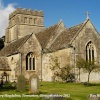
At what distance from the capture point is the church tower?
67.6 metres

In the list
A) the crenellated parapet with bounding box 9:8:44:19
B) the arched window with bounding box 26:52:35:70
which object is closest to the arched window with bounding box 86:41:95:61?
the arched window with bounding box 26:52:35:70

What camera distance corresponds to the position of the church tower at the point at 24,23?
2662 inches

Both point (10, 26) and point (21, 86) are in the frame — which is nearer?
point (21, 86)

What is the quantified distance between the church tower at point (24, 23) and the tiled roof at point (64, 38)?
19545 mm

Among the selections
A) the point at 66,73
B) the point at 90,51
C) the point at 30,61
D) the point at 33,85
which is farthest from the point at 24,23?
the point at 33,85

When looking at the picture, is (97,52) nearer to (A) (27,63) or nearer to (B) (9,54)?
(A) (27,63)

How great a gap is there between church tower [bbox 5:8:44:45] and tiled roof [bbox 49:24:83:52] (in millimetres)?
19545

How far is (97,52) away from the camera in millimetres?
45250

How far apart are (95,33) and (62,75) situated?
27.9 feet

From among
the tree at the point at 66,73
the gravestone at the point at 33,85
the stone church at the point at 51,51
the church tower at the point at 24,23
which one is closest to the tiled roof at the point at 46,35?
the stone church at the point at 51,51

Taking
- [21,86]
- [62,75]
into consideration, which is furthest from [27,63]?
[21,86]

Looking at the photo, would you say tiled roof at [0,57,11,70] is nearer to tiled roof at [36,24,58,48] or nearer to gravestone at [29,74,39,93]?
tiled roof at [36,24,58,48]

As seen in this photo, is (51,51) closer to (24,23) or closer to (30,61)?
(30,61)

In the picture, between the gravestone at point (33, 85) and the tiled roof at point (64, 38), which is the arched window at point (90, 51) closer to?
the tiled roof at point (64, 38)
